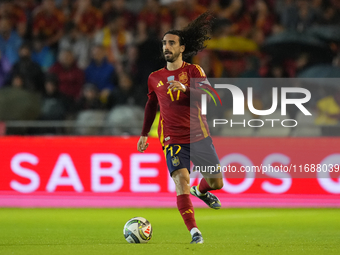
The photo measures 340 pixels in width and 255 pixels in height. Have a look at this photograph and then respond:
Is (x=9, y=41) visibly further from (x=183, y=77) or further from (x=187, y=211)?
(x=187, y=211)

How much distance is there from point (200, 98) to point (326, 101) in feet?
15.4

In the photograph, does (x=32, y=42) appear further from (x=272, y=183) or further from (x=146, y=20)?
(x=272, y=183)

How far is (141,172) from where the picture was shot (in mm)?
10125

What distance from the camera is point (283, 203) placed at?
998 centimetres

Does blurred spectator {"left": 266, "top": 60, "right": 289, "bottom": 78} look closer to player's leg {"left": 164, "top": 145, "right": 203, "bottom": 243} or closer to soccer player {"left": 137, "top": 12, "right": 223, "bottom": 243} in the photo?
soccer player {"left": 137, "top": 12, "right": 223, "bottom": 243}

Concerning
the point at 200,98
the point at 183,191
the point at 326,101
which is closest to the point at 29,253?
the point at 183,191

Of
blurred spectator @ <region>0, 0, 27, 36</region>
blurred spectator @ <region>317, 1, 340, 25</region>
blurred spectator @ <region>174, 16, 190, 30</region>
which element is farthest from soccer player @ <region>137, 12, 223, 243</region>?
blurred spectator @ <region>0, 0, 27, 36</region>

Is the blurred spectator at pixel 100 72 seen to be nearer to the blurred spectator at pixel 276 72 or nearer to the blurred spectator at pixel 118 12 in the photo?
the blurred spectator at pixel 118 12

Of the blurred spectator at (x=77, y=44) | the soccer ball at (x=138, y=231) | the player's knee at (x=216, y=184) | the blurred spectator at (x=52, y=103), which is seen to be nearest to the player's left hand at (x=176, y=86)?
the player's knee at (x=216, y=184)

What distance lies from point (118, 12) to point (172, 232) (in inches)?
290

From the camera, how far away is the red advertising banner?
32.7 ft

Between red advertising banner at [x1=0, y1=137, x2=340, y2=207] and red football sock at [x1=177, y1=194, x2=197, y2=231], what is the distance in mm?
3895

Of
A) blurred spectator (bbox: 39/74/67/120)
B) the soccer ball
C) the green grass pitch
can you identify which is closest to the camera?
the green grass pitch

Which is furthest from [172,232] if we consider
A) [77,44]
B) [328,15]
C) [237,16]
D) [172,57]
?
[328,15]
